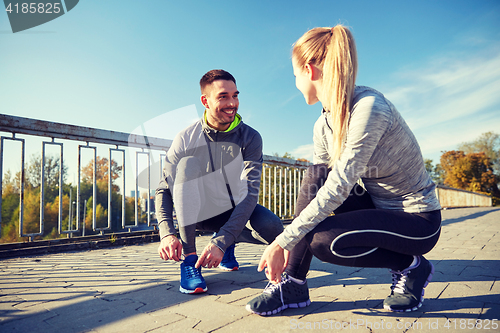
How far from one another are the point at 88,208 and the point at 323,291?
11.8ft

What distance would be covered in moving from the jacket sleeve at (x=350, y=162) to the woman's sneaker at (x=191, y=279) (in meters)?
0.68

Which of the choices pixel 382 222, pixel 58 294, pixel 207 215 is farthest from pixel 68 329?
pixel 382 222

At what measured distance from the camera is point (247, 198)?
1.94m

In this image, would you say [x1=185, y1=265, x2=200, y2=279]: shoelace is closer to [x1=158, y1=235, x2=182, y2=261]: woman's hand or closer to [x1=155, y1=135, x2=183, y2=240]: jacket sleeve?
[x1=158, y1=235, x2=182, y2=261]: woman's hand

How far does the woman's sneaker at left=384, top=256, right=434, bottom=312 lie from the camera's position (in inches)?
54.0

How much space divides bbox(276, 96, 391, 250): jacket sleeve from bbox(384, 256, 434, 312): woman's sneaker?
57 cm

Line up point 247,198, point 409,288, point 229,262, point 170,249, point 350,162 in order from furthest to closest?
point 229,262
point 247,198
point 170,249
point 409,288
point 350,162

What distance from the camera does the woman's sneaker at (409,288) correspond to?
1371 mm

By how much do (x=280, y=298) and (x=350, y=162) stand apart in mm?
753

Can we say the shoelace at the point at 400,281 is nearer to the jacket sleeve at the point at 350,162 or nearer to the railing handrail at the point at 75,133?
the jacket sleeve at the point at 350,162

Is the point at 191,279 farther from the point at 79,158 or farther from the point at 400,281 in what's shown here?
the point at 79,158

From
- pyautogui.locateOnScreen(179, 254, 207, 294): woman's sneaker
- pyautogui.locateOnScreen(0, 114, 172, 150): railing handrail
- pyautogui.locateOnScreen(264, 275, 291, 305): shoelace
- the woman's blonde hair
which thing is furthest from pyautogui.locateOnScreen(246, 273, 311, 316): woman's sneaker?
pyautogui.locateOnScreen(0, 114, 172, 150): railing handrail

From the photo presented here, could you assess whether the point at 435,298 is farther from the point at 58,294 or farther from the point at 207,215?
the point at 58,294

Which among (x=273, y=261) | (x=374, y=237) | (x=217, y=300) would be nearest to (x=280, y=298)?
(x=273, y=261)
